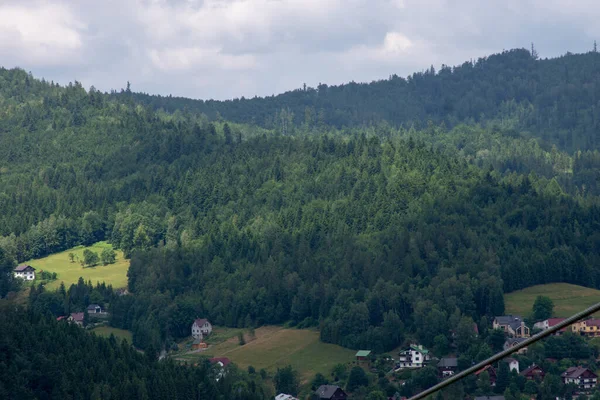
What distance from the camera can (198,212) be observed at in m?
153

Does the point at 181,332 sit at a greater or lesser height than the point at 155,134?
lesser

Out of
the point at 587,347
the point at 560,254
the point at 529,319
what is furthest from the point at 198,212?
the point at 587,347

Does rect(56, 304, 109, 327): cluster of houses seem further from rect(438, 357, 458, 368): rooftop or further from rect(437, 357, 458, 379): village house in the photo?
rect(437, 357, 458, 379): village house

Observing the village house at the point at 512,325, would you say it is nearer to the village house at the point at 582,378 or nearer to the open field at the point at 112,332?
the village house at the point at 582,378

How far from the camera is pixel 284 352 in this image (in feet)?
310

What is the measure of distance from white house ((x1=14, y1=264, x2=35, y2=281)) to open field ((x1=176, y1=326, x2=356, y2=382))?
134 ft

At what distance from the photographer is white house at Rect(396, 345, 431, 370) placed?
280ft

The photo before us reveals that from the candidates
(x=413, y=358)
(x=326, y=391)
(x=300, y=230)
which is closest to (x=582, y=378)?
(x=413, y=358)

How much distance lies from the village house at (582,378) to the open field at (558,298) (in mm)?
18444

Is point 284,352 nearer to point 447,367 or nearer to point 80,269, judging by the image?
point 447,367

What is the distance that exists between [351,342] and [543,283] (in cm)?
2412

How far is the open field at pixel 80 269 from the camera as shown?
428ft

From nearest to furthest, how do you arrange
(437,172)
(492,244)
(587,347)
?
1. (587,347)
2. (492,244)
3. (437,172)

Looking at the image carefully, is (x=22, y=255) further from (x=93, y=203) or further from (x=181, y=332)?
(x=181, y=332)
